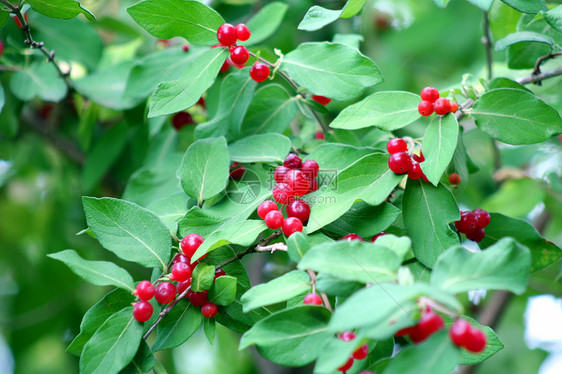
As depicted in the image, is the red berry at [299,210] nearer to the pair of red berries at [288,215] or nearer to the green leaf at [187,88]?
the pair of red berries at [288,215]

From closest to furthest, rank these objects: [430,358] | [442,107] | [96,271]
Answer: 1. [430,358]
2. [96,271]
3. [442,107]

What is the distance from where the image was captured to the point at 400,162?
88 cm

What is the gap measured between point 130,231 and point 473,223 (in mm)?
627

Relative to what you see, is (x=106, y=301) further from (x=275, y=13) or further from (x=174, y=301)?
(x=275, y=13)

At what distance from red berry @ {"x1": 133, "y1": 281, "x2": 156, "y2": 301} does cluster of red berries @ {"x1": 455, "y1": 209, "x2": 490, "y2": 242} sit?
0.57 metres

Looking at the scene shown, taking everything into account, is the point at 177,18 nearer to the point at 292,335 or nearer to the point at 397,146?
the point at 397,146

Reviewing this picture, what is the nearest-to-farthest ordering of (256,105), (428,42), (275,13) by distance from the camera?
1. (256,105)
2. (275,13)
3. (428,42)

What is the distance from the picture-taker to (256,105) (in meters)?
1.13

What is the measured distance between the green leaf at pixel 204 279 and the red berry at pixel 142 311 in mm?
79

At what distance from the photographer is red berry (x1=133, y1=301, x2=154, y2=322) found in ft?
2.64

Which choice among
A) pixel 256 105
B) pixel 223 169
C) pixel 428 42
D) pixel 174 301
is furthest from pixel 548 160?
pixel 174 301

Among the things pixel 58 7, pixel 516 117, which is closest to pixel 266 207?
pixel 516 117

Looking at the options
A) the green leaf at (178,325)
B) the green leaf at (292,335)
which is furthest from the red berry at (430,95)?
the green leaf at (178,325)

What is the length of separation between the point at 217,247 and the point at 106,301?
0.21 m
